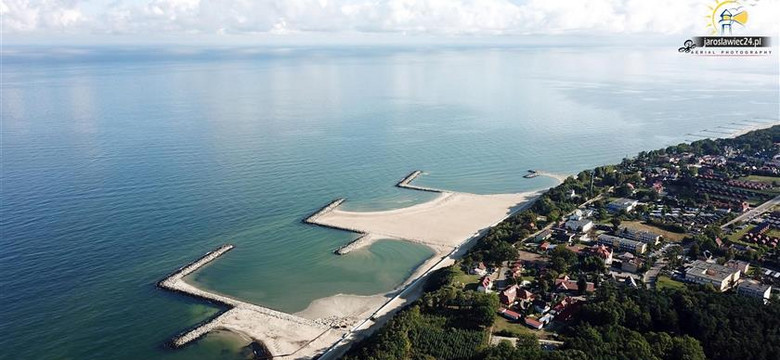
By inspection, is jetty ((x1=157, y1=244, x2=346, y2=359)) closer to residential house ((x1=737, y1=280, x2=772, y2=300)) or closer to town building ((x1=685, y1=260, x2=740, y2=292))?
town building ((x1=685, y1=260, x2=740, y2=292))

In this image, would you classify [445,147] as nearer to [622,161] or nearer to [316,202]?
[622,161]

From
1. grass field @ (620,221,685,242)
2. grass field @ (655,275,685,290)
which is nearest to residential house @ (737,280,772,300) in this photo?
grass field @ (655,275,685,290)

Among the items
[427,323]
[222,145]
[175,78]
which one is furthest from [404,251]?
[175,78]

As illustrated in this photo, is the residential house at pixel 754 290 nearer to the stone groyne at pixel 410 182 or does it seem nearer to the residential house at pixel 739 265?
the residential house at pixel 739 265

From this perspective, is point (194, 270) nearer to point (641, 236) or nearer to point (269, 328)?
point (269, 328)

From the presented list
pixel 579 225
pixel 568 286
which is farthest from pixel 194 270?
pixel 579 225

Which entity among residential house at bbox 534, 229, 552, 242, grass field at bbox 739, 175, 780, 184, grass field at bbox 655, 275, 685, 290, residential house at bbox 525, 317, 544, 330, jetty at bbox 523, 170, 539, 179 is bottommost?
grass field at bbox 655, 275, 685, 290

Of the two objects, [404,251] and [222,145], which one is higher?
[222,145]
